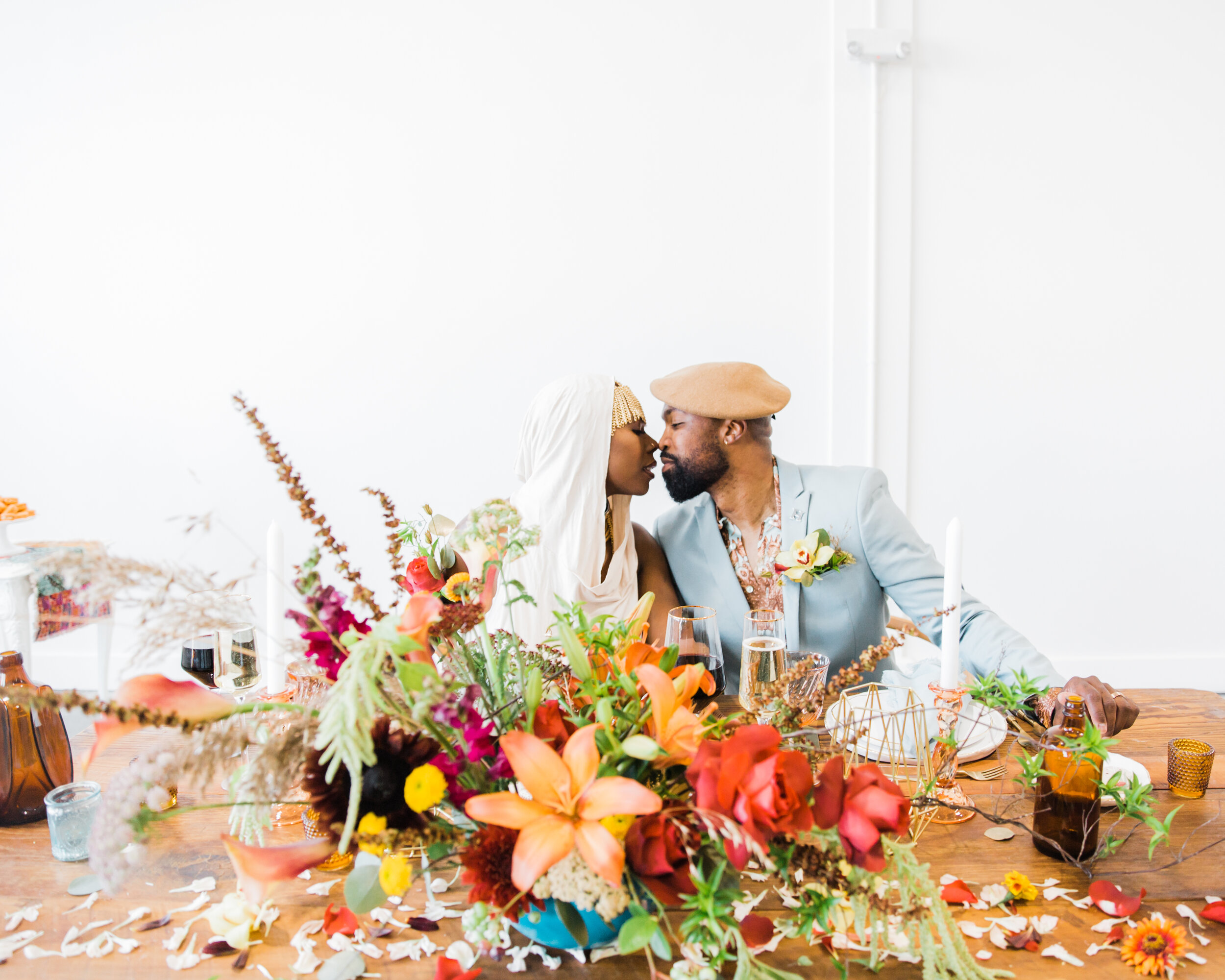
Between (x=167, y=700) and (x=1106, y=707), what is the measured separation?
1.22 m

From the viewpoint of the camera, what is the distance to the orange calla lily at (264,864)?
1.76ft

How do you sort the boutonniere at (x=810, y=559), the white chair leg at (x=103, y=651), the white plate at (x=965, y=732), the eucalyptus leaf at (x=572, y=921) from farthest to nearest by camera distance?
the white chair leg at (x=103, y=651) → the boutonniere at (x=810, y=559) → the white plate at (x=965, y=732) → the eucalyptus leaf at (x=572, y=921)

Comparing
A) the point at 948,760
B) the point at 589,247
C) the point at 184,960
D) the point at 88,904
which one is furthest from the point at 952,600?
the point at 589,247

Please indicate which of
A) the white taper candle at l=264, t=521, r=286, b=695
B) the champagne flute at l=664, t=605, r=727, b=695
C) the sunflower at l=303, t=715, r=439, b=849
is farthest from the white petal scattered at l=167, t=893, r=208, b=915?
the champagne flute at l=664, t=605, r=727, b=695

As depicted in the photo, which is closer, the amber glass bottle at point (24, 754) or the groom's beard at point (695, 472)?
the amber glass bottle at point (24, 754)

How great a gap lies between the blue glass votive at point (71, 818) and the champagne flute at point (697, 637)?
2.29 ft

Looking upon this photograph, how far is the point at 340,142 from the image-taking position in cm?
317

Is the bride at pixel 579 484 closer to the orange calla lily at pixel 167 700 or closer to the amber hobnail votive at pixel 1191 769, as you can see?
the amber hobnail votive at pixel 1191 769

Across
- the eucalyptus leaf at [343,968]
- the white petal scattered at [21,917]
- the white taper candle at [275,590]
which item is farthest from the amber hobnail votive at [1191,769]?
the white petal scattered at [21,917]

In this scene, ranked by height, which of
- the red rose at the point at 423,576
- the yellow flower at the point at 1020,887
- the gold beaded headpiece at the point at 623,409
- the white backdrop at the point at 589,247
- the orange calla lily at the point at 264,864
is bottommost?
the yellow flower at the point at 1020,887

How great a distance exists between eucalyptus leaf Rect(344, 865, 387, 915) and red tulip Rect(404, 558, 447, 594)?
14.5 inches

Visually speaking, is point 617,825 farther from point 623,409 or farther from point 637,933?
point 623,409

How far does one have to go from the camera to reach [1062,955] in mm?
748

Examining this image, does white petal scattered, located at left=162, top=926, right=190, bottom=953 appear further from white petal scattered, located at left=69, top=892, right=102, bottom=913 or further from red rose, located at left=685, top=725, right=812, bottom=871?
red rose, located at left=685, top=725, right=812, bottom=871
